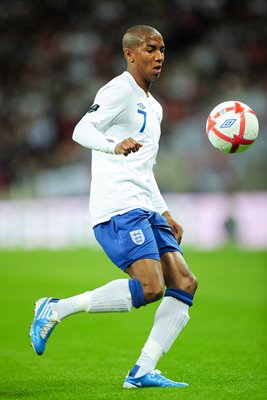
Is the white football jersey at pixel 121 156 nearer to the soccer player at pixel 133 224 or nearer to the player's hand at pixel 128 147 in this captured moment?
the soccer player at pixel 133 224

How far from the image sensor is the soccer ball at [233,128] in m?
5.20

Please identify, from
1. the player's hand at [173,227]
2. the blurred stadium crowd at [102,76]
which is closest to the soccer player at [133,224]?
the player's hand at [173,227]

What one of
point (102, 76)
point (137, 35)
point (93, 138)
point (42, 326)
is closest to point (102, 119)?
point (93, 138)

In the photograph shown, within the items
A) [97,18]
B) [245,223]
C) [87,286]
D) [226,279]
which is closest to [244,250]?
[245,223]

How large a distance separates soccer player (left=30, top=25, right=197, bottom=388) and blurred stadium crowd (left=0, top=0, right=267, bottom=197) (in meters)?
14.3

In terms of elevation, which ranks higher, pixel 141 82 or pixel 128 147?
pixel 141 82

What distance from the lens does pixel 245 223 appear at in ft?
62.1

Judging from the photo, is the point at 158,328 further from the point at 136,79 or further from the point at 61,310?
the point at 136,79

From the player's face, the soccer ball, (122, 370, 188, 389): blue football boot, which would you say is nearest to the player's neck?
the player's face

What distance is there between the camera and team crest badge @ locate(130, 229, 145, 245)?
4785mm

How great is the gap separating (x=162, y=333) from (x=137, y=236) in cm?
65

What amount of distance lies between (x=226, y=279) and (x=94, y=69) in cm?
1143

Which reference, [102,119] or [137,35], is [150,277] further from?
[137,35]

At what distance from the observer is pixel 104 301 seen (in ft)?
15.8
